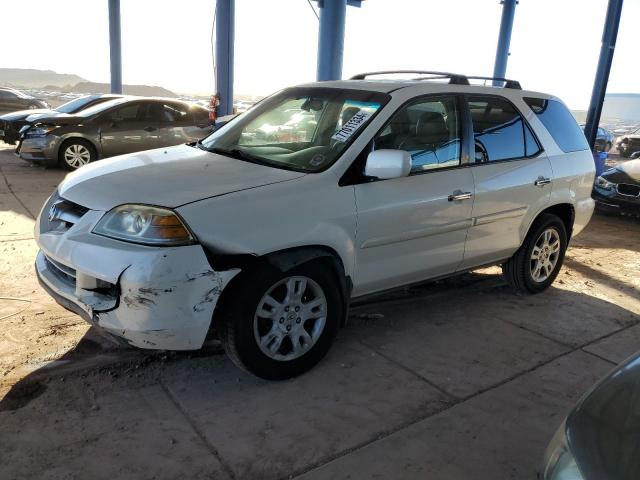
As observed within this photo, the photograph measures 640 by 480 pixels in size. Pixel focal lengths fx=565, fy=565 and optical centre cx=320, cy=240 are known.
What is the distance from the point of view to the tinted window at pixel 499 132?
423 centimetres

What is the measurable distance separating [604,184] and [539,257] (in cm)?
524

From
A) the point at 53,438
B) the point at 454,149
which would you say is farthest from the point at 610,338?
the point at 53,438

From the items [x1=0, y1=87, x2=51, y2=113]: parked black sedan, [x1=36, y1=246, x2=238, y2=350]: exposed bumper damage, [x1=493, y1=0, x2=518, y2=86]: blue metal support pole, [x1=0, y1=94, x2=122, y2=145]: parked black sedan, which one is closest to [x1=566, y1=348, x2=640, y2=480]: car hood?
[x1=36, y1=246, x2=238, y2=350]: exposed bumper damage

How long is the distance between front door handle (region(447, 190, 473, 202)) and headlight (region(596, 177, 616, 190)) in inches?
251

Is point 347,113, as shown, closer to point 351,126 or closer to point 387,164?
point 351,126

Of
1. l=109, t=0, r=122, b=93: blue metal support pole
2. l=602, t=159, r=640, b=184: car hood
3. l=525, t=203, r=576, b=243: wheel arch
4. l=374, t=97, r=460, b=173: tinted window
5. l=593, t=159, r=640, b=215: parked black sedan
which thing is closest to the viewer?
l=374, t=97, r=460, b=173: tinted window

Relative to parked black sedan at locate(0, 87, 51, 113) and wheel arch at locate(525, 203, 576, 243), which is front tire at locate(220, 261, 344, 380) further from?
parked black sedan at locate(0, 87, 51, 113)

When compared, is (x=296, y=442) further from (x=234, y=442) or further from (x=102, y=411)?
(x=102, y=411)

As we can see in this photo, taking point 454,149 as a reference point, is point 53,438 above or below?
below

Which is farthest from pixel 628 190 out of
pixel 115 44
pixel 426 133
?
pixel 115 44

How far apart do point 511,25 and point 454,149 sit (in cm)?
1450

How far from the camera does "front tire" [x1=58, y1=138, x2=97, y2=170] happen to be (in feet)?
33.7

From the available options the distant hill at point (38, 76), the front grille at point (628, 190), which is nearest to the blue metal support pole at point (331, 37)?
the front grille at point (628, 190)

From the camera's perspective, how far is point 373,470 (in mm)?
2639
